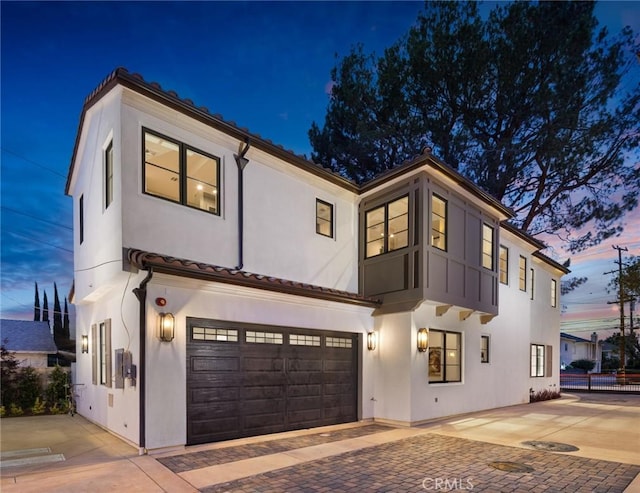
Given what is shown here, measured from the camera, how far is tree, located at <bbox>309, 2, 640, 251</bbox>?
51.0 feet

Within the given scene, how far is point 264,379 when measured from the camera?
7.93 meters

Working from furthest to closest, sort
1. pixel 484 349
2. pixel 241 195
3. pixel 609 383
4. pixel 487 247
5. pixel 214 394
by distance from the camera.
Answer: pixel 609 383 → pixel 484 349 → pixel 487 247 → pixel 241 195 → pixel 214 394

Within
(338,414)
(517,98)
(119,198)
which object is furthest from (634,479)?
(517,98)

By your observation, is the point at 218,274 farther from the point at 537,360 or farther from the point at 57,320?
the point at 57,320

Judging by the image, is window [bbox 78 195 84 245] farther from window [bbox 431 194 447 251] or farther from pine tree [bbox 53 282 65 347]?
pine tree [bbox 53 282 65 347]

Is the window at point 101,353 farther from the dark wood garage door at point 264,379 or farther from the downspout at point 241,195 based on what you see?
the downspout at point 241,195

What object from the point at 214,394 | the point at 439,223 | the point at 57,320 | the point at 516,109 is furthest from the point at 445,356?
the point at 57,320

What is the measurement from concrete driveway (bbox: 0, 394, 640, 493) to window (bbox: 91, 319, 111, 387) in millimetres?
1029

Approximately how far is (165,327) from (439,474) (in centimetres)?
470

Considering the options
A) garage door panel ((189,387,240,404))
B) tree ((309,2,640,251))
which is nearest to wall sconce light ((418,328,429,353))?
garage door panel ((189,387,240,404))

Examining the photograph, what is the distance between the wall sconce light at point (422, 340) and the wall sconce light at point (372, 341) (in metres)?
1.14

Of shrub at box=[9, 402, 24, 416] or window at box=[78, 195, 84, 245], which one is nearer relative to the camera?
window at box=[78, 195, 84, 245]

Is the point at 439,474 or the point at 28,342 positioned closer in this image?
the point at 439,474

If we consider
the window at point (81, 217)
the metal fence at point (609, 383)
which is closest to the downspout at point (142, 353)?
the window at point (81, 217)
